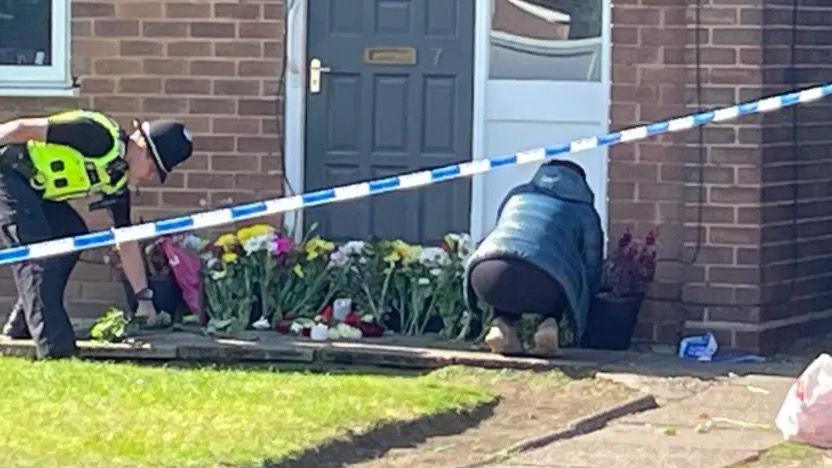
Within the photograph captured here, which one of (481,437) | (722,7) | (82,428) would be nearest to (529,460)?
(481,437)

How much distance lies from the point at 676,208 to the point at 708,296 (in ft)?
1.62

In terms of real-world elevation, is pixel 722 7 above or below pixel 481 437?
above

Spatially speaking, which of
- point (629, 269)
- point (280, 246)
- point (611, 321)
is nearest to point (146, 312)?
point (280, 246)

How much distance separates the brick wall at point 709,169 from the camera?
11.1 meters

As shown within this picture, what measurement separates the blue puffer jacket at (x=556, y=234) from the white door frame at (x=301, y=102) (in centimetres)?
66

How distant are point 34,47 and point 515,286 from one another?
3.49 metres

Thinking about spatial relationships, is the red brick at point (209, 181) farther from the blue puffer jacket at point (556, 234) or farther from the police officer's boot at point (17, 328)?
the blue puffer jacket at point (556, 234)

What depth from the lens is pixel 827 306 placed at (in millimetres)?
11938

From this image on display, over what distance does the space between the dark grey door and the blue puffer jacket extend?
2.70ft

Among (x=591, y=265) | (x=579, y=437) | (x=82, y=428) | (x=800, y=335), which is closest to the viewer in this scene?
(x=82, y=428)

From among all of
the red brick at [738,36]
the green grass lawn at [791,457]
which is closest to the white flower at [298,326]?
the red brick at [738,36]

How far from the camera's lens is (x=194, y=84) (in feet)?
38.7

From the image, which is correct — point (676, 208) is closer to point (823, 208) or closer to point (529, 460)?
point (823, 208)

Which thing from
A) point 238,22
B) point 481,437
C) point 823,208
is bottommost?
point 481,437
